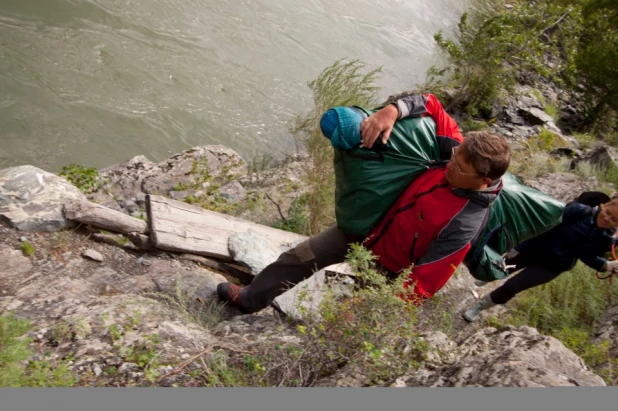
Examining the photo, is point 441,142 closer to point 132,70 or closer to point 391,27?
point 132,70

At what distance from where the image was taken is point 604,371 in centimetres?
289

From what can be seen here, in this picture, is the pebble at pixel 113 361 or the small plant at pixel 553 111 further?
the small plant at pixel 553 111

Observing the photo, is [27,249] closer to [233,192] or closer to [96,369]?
[96,369]

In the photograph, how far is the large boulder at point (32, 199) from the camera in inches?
157

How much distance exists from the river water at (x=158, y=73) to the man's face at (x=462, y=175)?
5.94 metres

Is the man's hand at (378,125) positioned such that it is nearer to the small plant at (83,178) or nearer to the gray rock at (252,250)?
the gray rock at (252,250)

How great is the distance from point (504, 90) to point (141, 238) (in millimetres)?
8586

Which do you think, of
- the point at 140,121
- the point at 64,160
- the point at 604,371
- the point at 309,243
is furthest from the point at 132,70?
the point at 604,371

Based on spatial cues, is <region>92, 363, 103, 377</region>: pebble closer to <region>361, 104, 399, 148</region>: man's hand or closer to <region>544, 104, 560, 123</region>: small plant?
<region>361, 104, 399, 148</region>: man's hand

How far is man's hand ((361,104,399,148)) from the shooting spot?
8.64ft

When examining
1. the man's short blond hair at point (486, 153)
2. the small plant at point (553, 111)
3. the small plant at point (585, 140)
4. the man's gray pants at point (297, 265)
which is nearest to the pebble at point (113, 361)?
the man's gray pants at point (297, 265)

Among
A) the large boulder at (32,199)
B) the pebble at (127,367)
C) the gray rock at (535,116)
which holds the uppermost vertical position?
the gray rock at (535,116)

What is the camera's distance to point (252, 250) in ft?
14.8

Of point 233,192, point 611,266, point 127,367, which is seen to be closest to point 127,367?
point 127,367
